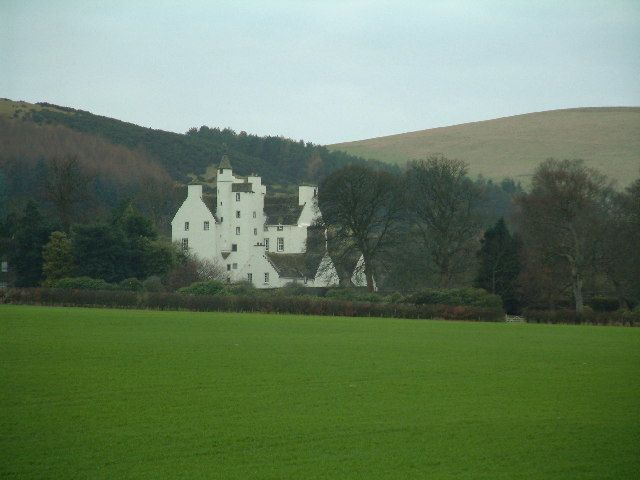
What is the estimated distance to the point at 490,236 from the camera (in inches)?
2756

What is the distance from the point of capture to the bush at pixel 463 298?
61781 mm

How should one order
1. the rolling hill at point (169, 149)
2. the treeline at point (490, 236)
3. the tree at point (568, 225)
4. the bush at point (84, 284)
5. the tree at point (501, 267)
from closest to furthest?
the tree at point (568, 225), the treeline at point (490, 236), the tree at point (501, 267), the bush at point (84, 284), the rolling hill at point (169, 149)

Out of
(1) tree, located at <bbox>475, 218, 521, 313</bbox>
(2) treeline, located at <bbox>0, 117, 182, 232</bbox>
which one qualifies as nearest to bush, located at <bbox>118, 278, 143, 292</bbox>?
(2) treeline, located at <bbox>0, 117, 182, 232</bbox>

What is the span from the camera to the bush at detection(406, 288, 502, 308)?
6178cm

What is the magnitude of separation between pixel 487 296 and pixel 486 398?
4210 centimetres

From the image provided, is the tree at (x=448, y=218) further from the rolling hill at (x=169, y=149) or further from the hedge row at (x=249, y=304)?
the rolling hill at (x=169, y=149)

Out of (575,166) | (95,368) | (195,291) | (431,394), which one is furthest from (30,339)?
(575,166)

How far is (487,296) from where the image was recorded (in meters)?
62.0

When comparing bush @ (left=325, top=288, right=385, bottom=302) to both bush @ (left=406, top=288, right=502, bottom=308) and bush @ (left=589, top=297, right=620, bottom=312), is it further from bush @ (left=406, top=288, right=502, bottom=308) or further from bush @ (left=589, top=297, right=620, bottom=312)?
bush @ (left=589, top=297, right=620, bottom=312)

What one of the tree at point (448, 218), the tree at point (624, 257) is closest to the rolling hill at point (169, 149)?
the tree at point (448, 218)

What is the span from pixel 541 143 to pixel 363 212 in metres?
98.9

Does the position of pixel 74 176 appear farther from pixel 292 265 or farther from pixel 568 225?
pixel 568 225

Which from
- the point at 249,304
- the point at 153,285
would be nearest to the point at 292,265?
the point at 153,285

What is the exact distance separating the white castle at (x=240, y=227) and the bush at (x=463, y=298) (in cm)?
3399
